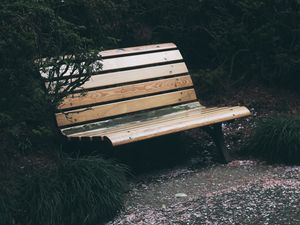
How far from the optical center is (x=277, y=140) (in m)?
5.41

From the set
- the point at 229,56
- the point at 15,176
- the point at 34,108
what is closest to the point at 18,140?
the point at 15,176

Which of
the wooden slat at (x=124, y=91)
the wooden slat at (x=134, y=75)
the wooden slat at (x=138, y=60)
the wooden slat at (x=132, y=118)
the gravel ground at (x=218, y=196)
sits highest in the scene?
the wooden slat at (x=138, y=60)

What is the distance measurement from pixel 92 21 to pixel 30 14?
1840mm

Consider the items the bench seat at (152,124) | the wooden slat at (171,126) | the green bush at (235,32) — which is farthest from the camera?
the green bush at (235,32)

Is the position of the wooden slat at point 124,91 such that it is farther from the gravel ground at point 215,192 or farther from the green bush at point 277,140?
the green bush at point 277,140

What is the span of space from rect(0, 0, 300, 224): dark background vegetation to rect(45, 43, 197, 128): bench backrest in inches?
7.9

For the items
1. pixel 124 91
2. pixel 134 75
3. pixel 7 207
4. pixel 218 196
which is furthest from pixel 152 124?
pixel 7 207

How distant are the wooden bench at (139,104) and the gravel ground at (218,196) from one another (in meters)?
0.45

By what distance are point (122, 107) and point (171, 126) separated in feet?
2.33

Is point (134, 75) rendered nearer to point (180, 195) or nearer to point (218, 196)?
point (180, 195)

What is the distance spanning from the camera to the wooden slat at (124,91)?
5125 mm

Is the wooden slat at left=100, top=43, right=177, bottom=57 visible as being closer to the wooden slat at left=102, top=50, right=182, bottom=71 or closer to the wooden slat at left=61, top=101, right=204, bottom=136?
the wooden slat at left=102, top=50, right=182, bottom=71

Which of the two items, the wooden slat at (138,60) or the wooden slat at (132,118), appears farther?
the wooden slat at (138,60)

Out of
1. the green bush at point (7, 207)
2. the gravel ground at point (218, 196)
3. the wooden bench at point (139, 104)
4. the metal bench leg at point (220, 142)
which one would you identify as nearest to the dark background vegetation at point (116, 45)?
the green bush at point (7, 207)
